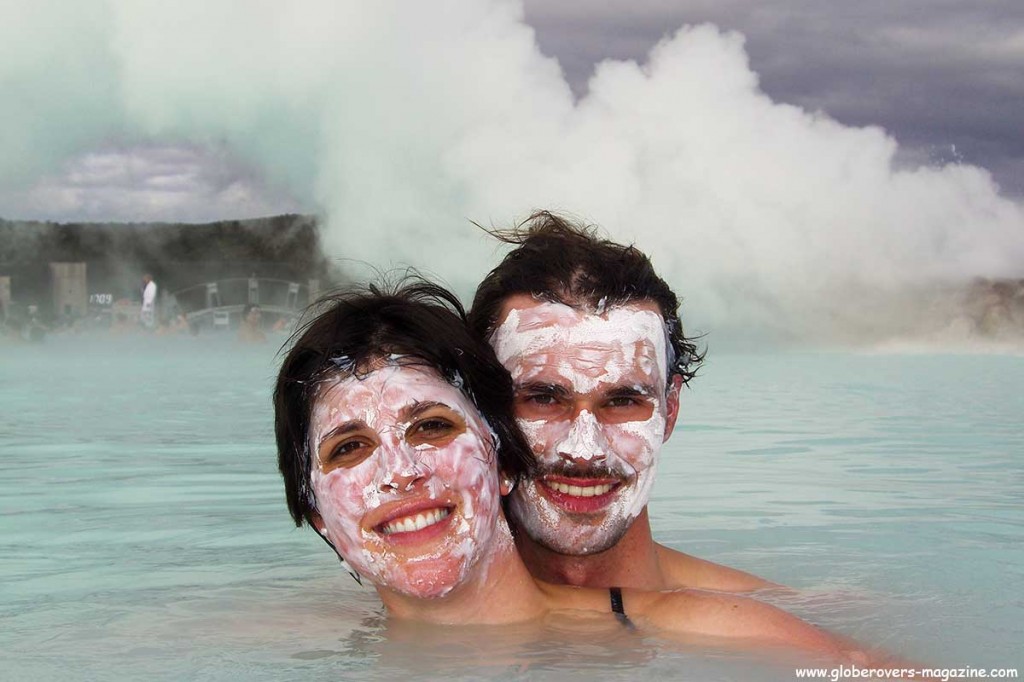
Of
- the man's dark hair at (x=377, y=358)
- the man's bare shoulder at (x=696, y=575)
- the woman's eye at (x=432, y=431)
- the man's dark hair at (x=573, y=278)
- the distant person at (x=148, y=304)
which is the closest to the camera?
the woman's eye at (x=432, y=431)

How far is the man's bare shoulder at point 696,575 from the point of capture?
15.3ft

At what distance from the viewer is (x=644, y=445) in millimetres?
4098

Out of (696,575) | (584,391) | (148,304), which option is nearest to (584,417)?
(584,391)

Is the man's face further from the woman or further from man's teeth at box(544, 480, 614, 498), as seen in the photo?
the woman

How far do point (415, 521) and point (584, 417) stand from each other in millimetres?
751

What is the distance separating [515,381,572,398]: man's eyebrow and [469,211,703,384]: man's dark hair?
0.83 feet

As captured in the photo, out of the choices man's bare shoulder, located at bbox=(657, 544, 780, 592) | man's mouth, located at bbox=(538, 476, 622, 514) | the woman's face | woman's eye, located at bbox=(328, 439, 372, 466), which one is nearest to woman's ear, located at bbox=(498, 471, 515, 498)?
man's mouth, located at bbox=(538, 476, 622, 514)

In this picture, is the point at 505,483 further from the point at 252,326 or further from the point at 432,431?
the point at 252,326

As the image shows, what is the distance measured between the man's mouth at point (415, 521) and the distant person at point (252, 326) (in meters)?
24.3

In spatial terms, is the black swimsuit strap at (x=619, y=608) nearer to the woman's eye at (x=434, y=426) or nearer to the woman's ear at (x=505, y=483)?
the woman's ear at (x=505, y=483)

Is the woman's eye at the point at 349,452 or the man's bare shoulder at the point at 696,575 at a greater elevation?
the woman's eye at the point at 349,452

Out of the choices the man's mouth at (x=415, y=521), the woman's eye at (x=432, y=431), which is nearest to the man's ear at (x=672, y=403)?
the woman's eye at (x=432, y=431)

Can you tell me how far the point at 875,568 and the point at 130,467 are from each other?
5.66 meters

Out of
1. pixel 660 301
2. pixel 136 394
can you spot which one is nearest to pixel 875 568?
pixel 660 301
